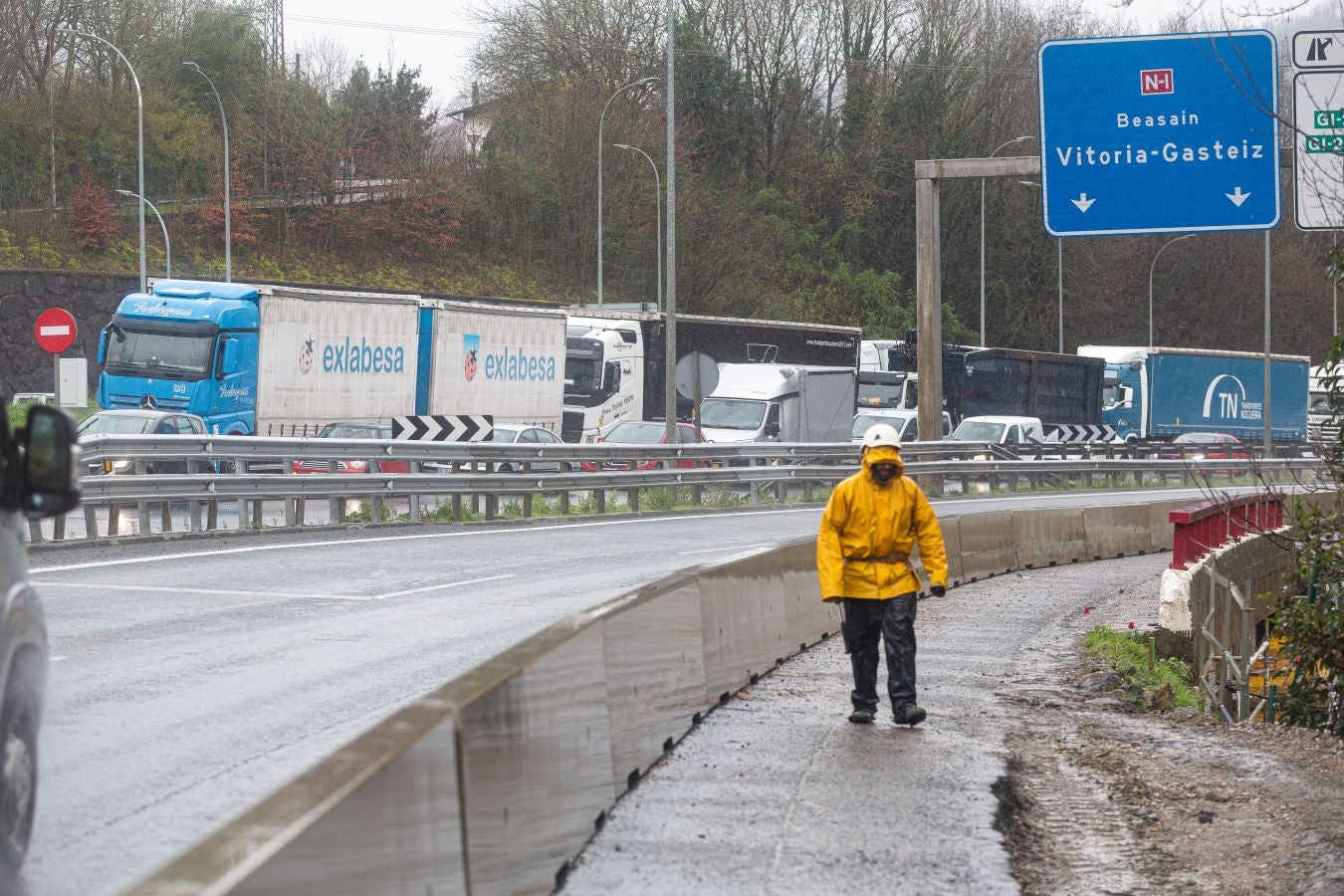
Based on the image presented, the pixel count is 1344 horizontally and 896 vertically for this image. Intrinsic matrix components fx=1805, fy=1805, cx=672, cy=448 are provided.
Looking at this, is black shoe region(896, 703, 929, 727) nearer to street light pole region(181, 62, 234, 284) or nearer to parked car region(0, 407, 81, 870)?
parked car region(0, 407, 81, 870)

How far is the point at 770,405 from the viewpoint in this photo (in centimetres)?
3856

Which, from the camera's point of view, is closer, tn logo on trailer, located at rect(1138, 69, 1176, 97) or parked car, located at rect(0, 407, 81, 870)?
parked car, located at rect(0, 407, 81, 870)

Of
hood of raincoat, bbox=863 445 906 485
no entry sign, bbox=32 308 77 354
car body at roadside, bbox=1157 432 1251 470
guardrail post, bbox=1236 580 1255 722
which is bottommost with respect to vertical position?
guardrail post, bbox=1236 580 1255 722

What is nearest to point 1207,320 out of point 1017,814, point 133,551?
point 133,551

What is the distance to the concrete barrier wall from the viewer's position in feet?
11.0

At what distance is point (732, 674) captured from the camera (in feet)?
34.0

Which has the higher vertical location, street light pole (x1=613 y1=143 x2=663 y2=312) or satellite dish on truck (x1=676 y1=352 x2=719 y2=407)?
street light pole (x1=613 y1=143 x2=663 y2=312)

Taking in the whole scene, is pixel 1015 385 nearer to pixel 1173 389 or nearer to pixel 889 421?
pixel 1173 389

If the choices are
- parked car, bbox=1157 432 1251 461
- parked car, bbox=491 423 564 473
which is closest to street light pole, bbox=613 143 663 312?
parked car, bbox=1157 432 1251 461

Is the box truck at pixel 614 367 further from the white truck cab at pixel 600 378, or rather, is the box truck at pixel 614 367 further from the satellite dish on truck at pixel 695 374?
the satellite dish on truck at pixel 695 374

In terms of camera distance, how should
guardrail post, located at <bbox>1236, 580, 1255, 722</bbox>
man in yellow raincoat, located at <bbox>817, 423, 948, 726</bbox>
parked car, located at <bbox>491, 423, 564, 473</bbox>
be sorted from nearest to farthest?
man in yellow raincoat, located at <bbox>817, 423, 948, 726</bbox>, guardrail post, located at <bbox>1236, 580, 1255, 722</bbox>, parked car, located at <bbox>491, 423, 564, 473</bbox>

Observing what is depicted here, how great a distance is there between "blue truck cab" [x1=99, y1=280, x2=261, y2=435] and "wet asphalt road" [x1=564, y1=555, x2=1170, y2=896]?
21467mm

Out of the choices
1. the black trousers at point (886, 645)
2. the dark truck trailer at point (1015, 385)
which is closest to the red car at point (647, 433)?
the dark truck trailer at point (1015, 385)

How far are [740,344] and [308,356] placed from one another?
45.8ft
